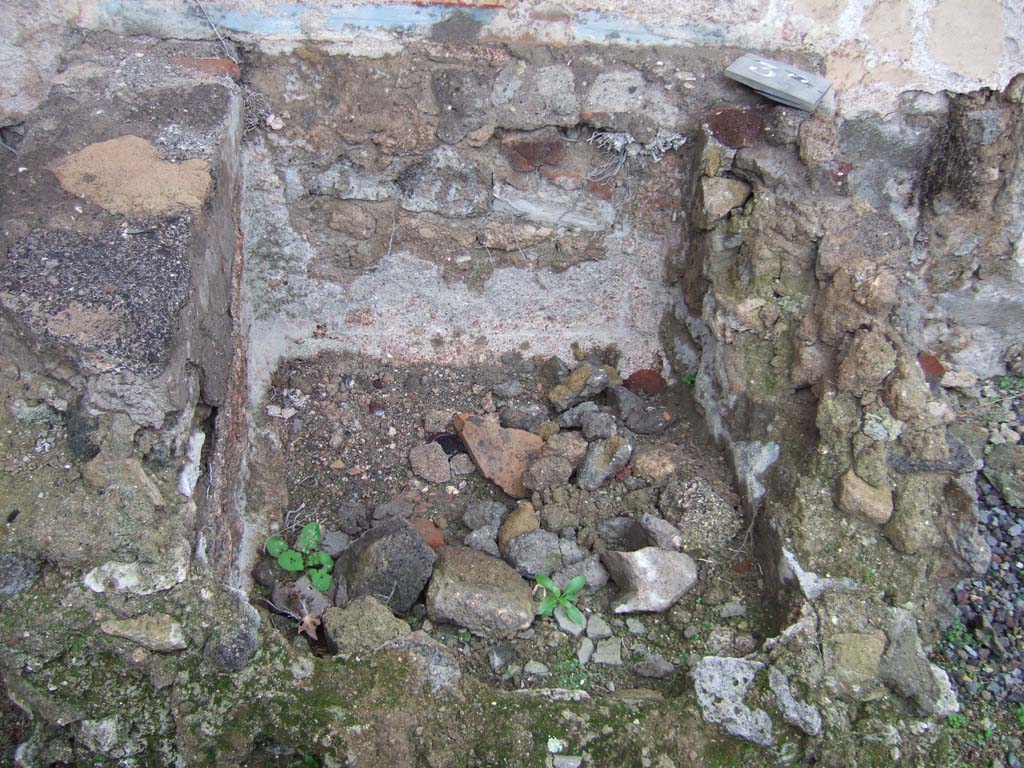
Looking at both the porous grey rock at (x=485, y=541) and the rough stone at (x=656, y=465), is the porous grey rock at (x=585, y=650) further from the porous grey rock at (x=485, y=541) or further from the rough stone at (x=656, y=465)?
the rough stone at (x=656, y=465)

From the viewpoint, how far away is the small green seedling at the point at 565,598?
84.3 inches

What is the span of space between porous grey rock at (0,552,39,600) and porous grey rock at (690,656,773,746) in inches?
64.1

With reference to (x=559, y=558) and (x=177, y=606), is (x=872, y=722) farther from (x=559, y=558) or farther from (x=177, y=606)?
(x=177, y=606)

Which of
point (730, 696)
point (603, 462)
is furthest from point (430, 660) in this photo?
point (603, 462)

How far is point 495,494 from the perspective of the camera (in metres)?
2.71

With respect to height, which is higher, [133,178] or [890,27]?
[890,27]

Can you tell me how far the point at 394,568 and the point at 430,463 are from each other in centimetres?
63

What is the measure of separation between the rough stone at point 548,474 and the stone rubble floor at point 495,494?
3 cm

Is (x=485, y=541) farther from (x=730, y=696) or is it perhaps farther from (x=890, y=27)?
(x=890, y=27)

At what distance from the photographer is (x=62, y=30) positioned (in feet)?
8.05

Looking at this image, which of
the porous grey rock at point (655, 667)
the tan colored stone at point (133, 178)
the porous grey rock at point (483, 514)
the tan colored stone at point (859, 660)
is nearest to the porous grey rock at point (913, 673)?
the tan colored stone at point (859, 660)

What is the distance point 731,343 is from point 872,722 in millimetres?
1252

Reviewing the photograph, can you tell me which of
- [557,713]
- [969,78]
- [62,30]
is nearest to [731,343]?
[969,78]

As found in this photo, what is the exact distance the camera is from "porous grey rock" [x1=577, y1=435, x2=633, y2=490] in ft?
8.32
